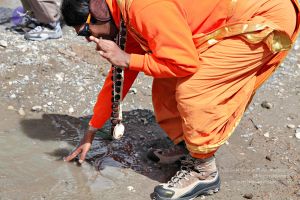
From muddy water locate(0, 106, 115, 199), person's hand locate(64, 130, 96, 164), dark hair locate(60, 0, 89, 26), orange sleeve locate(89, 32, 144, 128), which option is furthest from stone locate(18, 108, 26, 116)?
dark hair locate(60, 0, 89, 26)

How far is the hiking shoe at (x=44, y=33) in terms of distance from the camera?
4.90 metres

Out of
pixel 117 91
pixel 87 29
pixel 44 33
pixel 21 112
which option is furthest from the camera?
pixel 44 33

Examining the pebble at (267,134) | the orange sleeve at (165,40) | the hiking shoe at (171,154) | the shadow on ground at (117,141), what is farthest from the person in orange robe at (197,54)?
the pebble at (267,134)

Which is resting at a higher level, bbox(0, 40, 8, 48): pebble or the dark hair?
the dark hair

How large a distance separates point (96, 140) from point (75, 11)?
54.0 inches

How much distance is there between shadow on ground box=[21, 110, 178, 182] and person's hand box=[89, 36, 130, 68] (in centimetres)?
102

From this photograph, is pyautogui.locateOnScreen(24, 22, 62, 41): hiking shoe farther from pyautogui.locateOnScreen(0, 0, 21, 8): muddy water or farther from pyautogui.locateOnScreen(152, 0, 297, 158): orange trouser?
pyautogui.locateOnScreen(152, 0, 297, 158): orange trouser

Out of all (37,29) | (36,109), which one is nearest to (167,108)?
(36,109)

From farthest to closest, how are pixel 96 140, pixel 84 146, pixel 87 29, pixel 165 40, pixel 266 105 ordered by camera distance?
pixel 266 105 < pixel 96 140 < pixel 84 146 < pixel 87 29 < pixel 165 40

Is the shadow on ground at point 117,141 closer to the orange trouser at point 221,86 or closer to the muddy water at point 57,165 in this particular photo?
the muddy water at point 57,165

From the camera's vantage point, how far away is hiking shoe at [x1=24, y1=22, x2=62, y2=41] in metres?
4.90

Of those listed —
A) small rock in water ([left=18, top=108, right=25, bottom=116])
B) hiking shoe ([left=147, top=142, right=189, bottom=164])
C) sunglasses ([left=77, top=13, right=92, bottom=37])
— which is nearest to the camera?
sunglasses ([left=77, top=13, right=92, bottom=37])

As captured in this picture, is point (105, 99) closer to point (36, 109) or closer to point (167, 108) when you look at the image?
point (167, 108)

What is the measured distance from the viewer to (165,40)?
250cm
